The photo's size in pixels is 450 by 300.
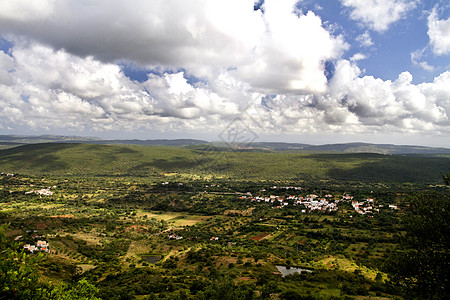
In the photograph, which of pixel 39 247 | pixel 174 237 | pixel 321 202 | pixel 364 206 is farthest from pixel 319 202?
pixel 39 247

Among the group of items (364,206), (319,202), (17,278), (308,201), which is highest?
(17,278)

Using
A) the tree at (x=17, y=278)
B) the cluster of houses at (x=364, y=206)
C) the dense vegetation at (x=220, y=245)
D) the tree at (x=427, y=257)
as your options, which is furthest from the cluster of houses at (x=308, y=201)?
the tree at (x=17, y=278)

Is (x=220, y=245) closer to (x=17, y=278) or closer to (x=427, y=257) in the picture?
(x=427, y=257)

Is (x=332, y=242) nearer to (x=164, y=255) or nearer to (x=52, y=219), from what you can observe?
(x=164, y=255)

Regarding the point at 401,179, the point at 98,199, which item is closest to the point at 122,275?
the point at 98,199

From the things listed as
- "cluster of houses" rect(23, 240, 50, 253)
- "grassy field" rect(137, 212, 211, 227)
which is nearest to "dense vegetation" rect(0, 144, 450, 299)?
"grassy field" rect(137, 212, 211, 227)

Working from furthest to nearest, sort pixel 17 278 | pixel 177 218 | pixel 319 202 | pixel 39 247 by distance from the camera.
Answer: pixel 319 202 < pixel 177 218 < pixel 39 247 < pixel 17 278

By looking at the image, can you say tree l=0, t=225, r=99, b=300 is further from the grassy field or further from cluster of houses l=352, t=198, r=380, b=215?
cluster of houses l=352, t=198, r=380, b=215
